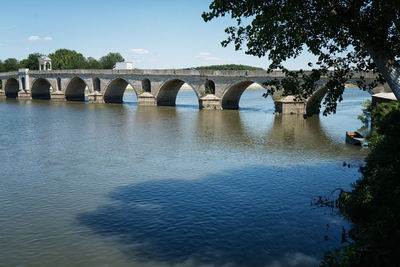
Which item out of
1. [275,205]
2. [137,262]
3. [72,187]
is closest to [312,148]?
[275,205]

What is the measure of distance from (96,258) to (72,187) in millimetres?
6630

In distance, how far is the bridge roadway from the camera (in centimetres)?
4605

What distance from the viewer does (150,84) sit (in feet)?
192

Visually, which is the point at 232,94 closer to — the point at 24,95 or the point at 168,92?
the point at 168,92

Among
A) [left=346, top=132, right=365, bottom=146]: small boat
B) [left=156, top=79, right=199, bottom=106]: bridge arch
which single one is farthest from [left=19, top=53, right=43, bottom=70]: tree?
[left=346, top=132, right=365, bottom=146]: small boat

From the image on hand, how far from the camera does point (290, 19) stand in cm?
940

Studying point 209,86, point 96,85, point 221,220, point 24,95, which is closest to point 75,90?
point 96,85

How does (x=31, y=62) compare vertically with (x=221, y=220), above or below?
above

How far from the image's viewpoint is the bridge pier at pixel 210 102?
50188 millimetres

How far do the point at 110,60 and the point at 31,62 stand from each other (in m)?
21.1

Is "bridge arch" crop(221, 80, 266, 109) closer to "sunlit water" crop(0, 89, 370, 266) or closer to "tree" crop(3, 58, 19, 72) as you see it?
"sunlit water" crop(0, 89, 370, 266)

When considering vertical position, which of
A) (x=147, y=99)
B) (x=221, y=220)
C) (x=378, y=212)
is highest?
(x=147, y=99)

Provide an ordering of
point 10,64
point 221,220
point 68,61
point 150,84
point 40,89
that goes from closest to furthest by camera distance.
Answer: point 221,220
point 150,84
point 40,89
point 68,61
point 10,64

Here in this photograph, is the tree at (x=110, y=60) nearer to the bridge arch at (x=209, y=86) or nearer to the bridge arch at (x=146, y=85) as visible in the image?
the bridge arch at (x=146, y=85)
